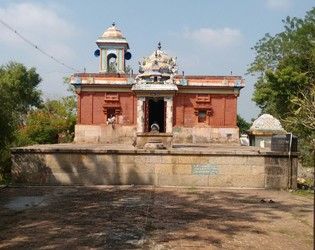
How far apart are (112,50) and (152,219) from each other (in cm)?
2623

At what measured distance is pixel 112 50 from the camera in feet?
108

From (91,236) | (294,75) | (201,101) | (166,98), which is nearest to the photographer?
(91,236)

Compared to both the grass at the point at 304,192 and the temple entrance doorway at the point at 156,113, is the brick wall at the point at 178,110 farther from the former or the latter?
the grass at the point at 304,192

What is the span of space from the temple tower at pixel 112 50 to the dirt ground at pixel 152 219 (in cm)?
2125

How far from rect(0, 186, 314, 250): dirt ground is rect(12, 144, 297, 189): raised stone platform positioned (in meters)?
0.98

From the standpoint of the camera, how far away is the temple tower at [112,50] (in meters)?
32.5

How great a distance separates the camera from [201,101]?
27422 mm

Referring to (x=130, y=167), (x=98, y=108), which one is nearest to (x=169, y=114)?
(x=98, y=108)

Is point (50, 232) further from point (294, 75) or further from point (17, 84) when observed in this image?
point (17, 84)

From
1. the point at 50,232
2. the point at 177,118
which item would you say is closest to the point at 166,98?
the point at 177,118

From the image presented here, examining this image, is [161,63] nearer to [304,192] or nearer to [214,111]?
[214,111]

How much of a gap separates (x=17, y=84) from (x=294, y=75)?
26.4m

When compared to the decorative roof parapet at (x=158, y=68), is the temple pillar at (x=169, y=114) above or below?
below

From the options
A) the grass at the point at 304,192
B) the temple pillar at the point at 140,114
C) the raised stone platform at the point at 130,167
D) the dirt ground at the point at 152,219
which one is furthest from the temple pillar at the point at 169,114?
the dirt ground at the point at 152,219
